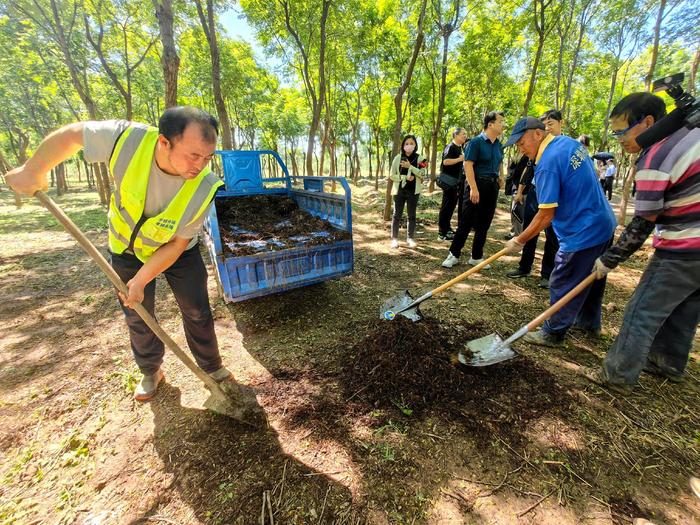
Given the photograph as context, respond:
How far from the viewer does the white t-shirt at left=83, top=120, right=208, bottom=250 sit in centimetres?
167

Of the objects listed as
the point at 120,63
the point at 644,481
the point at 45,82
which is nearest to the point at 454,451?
the point at 644,481

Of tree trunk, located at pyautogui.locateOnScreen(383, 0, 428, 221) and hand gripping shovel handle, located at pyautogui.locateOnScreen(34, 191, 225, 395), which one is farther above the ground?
tree trunk, located at pyautogui.locateOnScreen(383, 0, 428, 221)

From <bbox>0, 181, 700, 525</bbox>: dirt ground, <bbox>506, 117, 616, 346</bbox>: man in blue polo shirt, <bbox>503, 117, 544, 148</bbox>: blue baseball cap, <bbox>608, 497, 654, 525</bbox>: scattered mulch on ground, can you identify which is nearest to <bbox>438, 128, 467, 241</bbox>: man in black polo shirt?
<bbox>503, 117, 544, 148</bbox>: blue baseball cap

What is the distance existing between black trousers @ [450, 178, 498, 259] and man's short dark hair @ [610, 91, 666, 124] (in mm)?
2464

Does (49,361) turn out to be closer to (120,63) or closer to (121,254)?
(121,254)

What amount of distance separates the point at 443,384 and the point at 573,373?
1.18 meters

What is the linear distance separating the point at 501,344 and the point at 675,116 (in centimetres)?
184

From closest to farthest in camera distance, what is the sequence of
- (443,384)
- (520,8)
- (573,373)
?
1. (443,384)
2. (573,373)
3. (520,8)

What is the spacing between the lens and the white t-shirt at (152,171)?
5.49ft

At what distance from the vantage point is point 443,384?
2.29 m

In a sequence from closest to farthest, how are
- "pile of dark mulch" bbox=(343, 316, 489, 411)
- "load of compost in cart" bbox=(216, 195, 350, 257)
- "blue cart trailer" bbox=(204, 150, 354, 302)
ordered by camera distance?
"pile of dark mulch" bbox=(343, 316, 489, 411)
"blue cart trailer" bbox=(204, 150, 354, 302)
"load of compost in cart" bbox=(216, 195, 350, 257)

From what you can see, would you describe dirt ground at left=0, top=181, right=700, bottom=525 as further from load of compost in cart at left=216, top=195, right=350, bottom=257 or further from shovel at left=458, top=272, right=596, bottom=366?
load of compost in cart at left=216, top=195, right=350, bottom=257

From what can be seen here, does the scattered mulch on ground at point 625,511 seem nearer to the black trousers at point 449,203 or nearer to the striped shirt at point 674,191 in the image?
the striped shirt at point 674,191

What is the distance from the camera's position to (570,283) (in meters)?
2.66
